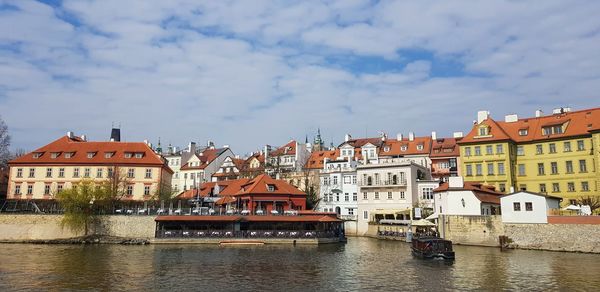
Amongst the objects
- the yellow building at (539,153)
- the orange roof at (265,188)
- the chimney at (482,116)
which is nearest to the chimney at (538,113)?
the yellow building at (539,153)

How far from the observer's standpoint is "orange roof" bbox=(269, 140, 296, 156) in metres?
79.5

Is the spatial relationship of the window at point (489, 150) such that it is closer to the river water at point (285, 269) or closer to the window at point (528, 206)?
the window at point (528, 206)

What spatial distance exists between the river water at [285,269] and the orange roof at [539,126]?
62.6 feet

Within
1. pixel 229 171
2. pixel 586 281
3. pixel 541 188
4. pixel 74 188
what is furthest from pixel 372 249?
pixel 229 171

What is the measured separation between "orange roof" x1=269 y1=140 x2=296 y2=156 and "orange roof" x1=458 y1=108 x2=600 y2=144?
30161 mm

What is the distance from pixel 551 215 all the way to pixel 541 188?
45.6ft

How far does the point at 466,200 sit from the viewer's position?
4756cm

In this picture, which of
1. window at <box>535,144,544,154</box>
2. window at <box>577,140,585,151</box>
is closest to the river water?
window at <box>577,140,585,151</box>

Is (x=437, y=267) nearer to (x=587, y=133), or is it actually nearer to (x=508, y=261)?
(x=508, y=261)

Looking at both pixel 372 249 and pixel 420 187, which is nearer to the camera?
pixel 372 249

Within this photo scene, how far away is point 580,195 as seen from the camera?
167 feet

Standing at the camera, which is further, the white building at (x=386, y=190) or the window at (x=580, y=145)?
the white building at (x=386, y=190)

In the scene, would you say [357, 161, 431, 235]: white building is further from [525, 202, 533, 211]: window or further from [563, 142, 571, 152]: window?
[563, 142, 571, 152]: window

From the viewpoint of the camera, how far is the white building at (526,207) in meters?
42.6
